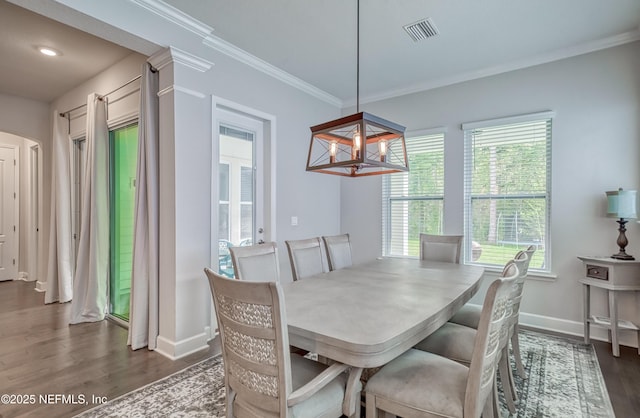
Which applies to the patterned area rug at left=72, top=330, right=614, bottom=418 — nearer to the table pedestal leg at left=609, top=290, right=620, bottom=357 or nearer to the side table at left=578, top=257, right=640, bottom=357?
the table pedestal leg at left=609, top=290, right=620, bottom=357

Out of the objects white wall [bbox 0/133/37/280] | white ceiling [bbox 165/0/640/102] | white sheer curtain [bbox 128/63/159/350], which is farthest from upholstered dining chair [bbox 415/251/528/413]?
white wall [bbox 0/133/37/280]

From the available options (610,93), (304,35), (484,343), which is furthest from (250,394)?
(610,93)

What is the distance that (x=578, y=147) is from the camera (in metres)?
3.35

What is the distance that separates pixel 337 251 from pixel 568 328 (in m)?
2.56

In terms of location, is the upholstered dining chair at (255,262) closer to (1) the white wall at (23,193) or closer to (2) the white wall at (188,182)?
(2) the white wall at (188,182)

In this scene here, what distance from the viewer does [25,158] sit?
5938 mm

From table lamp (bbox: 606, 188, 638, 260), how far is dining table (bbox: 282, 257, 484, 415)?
1.40 metres

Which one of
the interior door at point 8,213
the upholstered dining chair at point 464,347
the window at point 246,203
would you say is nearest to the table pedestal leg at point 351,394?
the upholstered dining chair at point 464,347

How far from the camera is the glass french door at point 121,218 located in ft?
12.2

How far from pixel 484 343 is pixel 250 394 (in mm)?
993

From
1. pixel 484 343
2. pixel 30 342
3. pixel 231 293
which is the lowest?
pixel 30 342

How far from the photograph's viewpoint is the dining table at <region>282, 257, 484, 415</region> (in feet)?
4.50

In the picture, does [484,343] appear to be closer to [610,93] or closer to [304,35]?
[304,35]

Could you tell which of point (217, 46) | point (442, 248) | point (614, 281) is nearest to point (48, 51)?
point (217, 46)
